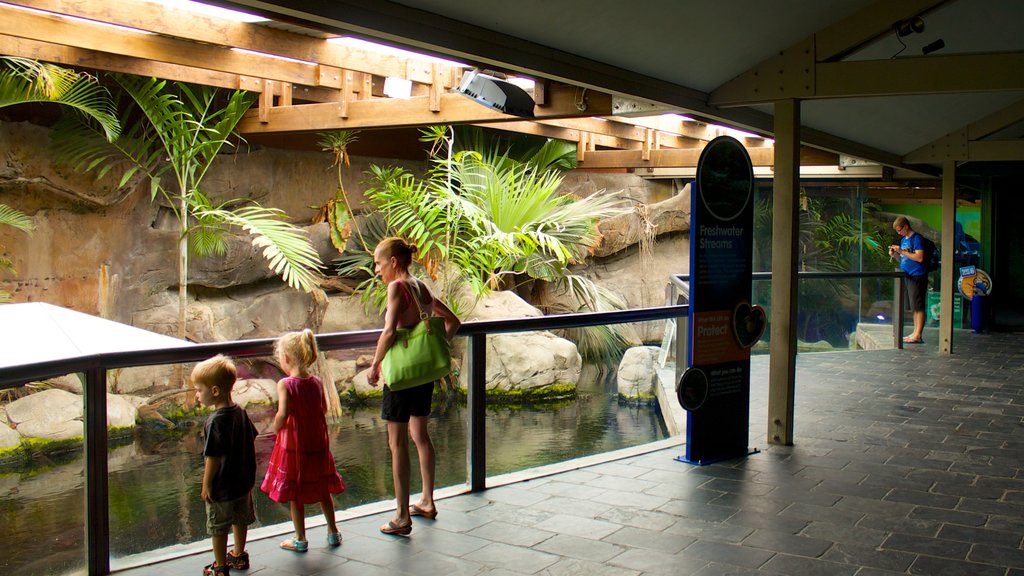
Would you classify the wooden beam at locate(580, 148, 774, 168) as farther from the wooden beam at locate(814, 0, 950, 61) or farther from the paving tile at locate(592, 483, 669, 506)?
the paving tile at locate(592, 483, 669, 506)

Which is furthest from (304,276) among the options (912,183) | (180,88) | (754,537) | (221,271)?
(912,183)

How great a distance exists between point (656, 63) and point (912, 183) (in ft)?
27.7

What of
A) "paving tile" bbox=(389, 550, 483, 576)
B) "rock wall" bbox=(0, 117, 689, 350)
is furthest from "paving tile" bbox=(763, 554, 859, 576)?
"rock wall" bbox=(0, 117, 689, 350)

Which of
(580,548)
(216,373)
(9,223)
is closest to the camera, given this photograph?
(216,373)

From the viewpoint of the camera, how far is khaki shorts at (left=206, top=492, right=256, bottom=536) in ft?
11.2

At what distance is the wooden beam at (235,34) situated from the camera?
19.5ft

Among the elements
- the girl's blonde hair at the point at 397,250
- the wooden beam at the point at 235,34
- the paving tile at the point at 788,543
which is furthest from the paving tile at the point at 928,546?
the wooden beam at the point at 235,34

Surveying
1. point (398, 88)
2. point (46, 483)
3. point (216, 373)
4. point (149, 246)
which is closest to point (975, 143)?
point (398, 88)

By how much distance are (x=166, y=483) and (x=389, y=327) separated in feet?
3.70

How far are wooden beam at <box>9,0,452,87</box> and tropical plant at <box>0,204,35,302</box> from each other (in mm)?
2491

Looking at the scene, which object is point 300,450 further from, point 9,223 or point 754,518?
point 9,223

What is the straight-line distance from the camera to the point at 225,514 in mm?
3432

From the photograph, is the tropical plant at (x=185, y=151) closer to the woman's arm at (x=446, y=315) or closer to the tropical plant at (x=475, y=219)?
the tropical plant at (x=475, y=219)

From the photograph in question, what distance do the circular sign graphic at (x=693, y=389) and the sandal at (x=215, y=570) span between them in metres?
2.73
